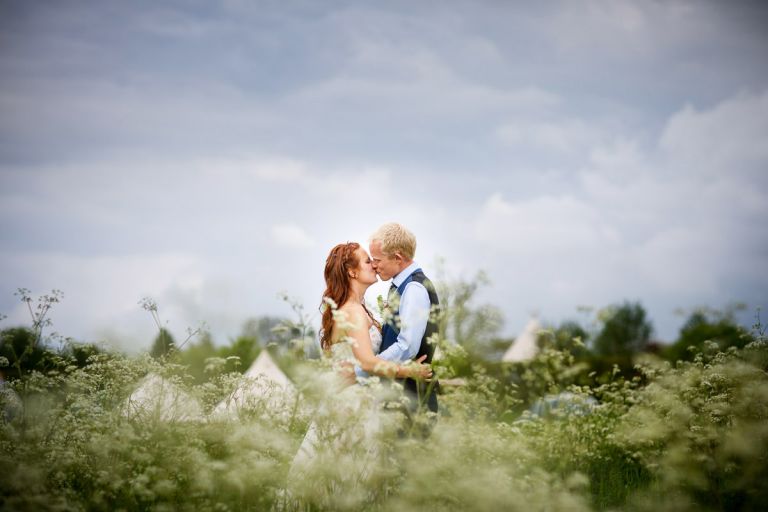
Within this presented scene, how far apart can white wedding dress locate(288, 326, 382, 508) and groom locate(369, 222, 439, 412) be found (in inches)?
35.3

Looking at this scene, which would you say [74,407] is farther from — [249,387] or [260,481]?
[260,481]

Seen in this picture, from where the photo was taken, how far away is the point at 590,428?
7070 mm

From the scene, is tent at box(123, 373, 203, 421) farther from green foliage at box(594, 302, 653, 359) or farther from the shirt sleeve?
green foliage at box(594, 302, 653, 359)

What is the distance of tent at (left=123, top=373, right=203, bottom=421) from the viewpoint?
5191mm

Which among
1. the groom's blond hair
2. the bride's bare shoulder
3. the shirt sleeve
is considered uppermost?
the groom's blond hair

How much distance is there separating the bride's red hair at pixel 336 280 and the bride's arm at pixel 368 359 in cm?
26

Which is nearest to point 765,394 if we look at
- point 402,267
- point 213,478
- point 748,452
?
point 748,452

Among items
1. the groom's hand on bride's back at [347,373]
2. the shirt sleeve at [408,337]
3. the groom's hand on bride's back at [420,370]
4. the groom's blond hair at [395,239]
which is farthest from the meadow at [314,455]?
the groom's blond hair at [395,239]

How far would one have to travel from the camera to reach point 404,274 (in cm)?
597

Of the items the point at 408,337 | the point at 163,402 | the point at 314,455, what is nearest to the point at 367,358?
the point at 408,337

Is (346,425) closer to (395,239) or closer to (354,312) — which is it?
(354,312)

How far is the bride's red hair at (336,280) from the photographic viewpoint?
593 cm

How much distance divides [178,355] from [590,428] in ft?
15.2

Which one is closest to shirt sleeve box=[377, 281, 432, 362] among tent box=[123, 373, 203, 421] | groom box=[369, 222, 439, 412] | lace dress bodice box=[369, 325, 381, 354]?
groom box=[369, 222, 439, 412]
